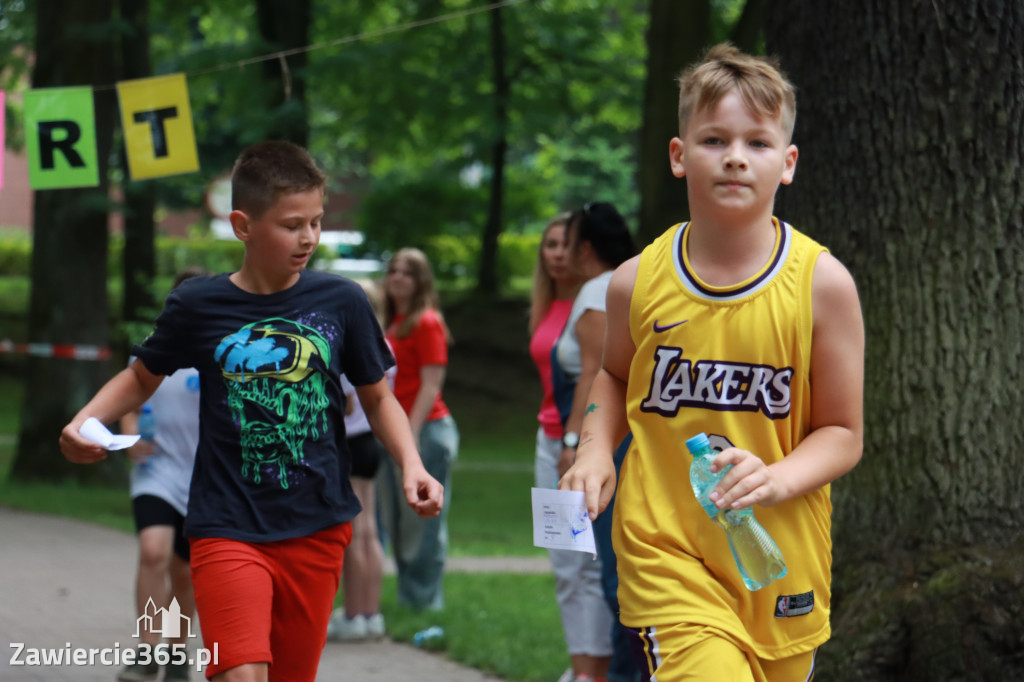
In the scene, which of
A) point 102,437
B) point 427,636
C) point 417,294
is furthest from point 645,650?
point 417,294

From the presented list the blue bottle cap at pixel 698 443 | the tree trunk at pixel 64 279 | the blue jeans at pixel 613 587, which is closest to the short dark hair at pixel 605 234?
the blue jeans at pixel 613 587

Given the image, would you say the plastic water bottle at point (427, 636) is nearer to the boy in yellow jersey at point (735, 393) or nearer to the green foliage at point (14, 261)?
the boy in yellow jersey at point (735, 393)

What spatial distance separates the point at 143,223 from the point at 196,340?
16.3m

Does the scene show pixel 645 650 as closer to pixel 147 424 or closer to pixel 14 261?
pixel 147 424

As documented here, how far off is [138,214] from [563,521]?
681 inches

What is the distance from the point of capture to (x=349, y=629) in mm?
7391

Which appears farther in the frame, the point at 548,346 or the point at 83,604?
the point at 83,604

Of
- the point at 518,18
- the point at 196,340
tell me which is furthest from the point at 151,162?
the point at 518,18

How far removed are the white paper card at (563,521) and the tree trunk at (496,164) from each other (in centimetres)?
1696

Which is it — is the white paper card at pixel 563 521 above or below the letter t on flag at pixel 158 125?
below

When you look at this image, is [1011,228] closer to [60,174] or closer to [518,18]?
[60,174]

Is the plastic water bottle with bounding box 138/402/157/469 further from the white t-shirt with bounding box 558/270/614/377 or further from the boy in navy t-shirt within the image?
the boy in navy t-shirt

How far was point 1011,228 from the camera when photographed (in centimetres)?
487

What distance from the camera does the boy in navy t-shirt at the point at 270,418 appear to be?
3760mm
